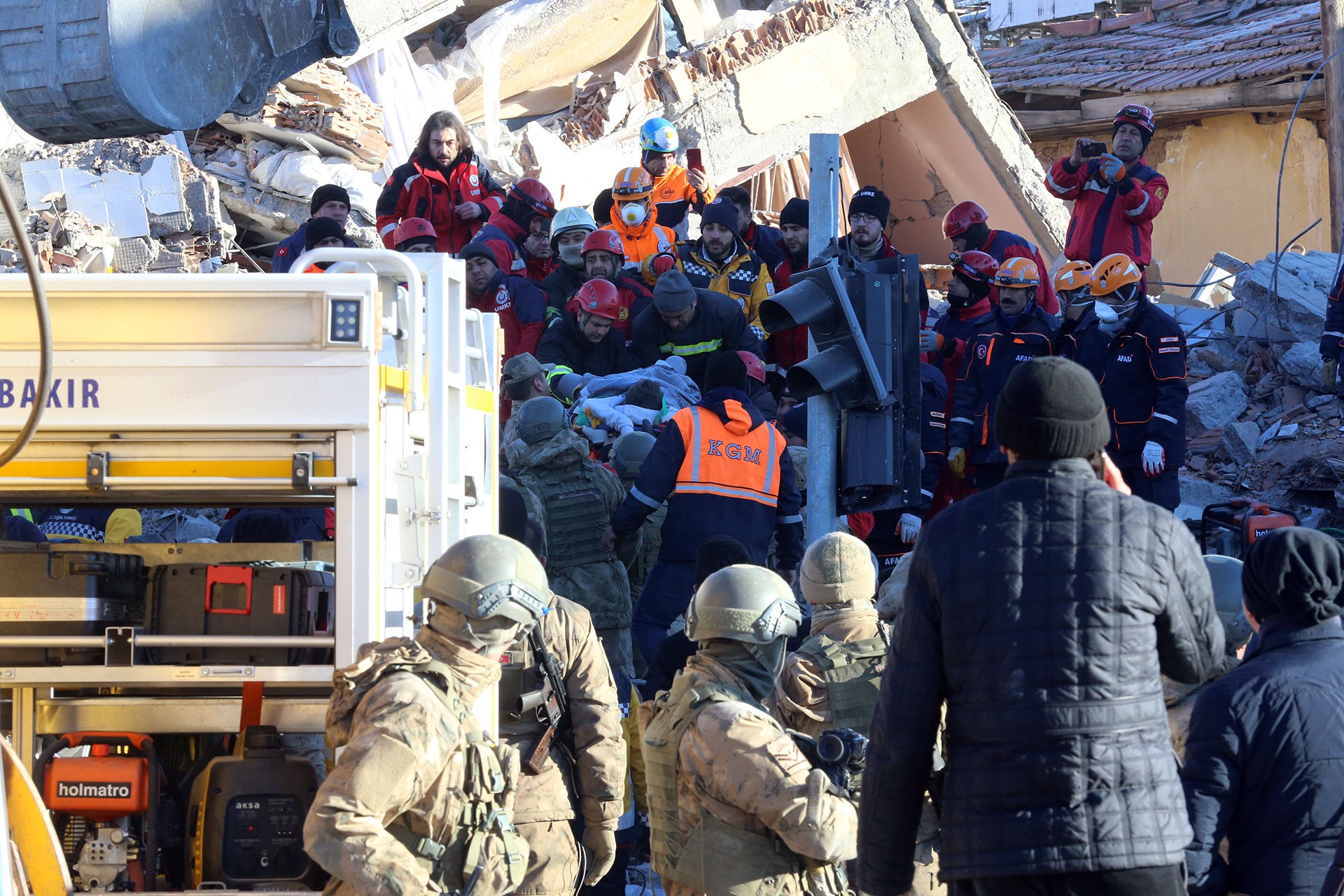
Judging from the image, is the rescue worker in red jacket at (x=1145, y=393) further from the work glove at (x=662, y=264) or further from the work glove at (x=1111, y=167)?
the work glove at (x=662, y=264)

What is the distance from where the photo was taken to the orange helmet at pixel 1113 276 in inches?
427

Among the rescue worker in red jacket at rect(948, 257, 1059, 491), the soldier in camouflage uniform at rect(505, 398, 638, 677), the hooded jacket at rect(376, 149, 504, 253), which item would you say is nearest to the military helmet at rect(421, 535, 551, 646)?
the soldier in camouflage uniform at rect(505, 398, 638, 677)

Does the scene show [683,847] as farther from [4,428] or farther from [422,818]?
[4,428]

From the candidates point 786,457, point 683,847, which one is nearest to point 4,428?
point 683,847

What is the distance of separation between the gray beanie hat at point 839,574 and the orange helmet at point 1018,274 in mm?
5565

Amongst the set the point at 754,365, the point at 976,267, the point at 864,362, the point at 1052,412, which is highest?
the point at 976,267

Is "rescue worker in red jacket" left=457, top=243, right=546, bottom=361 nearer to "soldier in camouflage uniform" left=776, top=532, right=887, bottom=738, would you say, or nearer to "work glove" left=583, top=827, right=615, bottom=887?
"work glove" left=583, top=827, right=615, bottom=887

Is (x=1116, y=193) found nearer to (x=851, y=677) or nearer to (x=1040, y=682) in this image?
(x=851, y=677)

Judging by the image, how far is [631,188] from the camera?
13141 millimetres

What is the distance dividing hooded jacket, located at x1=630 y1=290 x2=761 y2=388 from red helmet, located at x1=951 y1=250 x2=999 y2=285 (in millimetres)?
1602

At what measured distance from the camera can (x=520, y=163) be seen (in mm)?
16625

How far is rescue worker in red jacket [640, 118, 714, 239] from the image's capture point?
13.8m

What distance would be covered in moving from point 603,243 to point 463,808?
27.5ft

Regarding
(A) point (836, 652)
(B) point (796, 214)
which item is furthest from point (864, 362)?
(B) point (796, 214)
